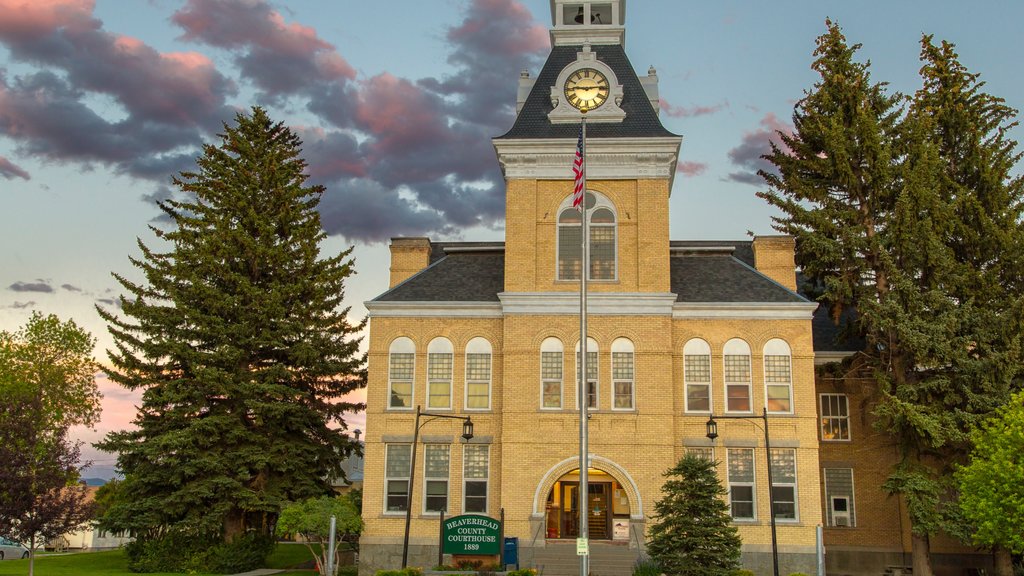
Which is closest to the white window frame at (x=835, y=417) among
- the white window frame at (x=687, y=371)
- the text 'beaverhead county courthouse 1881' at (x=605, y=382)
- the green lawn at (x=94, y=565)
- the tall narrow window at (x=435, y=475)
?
the text 'beaverhead county courthouse 1881' at (x=605, y=382)

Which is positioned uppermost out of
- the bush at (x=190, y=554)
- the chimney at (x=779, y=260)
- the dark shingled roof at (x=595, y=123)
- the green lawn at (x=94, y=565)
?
the dark shingled roof at (x=595, y=123)

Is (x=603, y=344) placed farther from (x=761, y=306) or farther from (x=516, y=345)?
(x=761, y=306)

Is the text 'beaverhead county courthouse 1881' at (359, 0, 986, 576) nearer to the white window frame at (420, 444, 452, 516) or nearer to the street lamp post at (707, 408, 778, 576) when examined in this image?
the white window frame at (420, 444, 452, 516)

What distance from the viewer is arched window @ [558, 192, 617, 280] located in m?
33.8

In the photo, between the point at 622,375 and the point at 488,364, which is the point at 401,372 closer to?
the point at 488,364

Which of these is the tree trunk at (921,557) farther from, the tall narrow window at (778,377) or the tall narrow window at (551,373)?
the tall narrow window at (551,373)

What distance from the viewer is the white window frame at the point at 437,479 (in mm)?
32500

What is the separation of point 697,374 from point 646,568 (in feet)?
26.2

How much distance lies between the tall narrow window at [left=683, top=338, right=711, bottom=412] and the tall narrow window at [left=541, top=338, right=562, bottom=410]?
493cm

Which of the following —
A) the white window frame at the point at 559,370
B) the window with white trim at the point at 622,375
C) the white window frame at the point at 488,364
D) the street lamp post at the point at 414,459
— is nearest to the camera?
the street lamp post at the point at 414,459

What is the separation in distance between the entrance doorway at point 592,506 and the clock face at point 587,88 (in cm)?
1523

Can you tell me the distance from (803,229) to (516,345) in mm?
13486

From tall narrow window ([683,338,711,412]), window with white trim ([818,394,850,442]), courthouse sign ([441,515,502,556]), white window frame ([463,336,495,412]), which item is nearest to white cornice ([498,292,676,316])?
tall narrow window ([683,338,711,412])

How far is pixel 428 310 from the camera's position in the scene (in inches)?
1344
